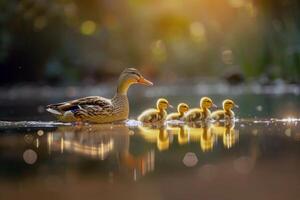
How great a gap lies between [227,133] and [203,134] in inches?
14.2

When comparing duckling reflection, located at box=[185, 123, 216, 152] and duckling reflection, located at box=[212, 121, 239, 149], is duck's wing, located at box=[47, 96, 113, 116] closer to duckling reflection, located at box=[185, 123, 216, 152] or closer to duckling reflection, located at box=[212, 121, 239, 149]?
duckling reflection, located at box=[185, 123, 216, 152]

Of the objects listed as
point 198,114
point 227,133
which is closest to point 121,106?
point 198,114

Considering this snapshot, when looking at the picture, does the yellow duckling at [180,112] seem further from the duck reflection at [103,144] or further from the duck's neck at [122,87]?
the duck reflection at [103,144]

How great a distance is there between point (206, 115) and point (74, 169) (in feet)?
20.9

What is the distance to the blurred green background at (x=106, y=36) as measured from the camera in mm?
33594

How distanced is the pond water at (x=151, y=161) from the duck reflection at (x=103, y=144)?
0.04 ft

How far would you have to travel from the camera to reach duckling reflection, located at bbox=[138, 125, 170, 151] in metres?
11.3

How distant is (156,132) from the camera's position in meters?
13.2

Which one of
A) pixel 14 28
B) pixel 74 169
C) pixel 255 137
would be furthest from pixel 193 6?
pixel 74 169

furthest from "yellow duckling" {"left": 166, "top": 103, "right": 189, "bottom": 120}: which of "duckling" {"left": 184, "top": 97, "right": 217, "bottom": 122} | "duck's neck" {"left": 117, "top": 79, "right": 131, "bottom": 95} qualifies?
"duck's neck" {"left": 117, "top": 79, "right": 131, "bottom": 95}

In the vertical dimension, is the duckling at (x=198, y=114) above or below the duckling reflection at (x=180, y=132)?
above

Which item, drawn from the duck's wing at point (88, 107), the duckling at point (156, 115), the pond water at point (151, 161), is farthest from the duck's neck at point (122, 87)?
the pond water at point (151, 161)

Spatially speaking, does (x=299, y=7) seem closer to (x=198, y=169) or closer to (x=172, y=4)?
(x=198, y=169)

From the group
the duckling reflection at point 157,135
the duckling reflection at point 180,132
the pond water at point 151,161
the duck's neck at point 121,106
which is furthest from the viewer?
the duck's neck at point 121,106
